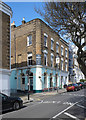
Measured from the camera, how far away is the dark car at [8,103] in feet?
33.4

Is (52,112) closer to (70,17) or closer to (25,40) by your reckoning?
(70,17)

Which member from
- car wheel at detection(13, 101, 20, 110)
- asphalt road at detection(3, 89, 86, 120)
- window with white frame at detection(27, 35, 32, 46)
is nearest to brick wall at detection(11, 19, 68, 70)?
window with white frame at detection(27, 35, 32, 46)

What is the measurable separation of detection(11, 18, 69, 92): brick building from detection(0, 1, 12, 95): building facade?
6.02m

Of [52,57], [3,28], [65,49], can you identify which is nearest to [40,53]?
[52,57]

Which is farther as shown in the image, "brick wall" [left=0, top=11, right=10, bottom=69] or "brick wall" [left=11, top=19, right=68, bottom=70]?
"brick wall" [left=11, top=19, right=68, bottom=70]

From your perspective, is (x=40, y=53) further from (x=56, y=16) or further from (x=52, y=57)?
(x=56, y=16)

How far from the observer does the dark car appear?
33.4 feet

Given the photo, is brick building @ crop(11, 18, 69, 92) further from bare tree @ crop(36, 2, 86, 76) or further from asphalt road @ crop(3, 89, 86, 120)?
bare tree @ crop(36, 2, 86, 76)

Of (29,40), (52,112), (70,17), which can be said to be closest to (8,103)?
(52,112)

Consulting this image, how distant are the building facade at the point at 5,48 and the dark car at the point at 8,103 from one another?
18.0 ft

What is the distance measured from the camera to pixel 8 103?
10664 mm

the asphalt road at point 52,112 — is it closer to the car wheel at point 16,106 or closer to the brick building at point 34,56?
the car wheel at point 16,106

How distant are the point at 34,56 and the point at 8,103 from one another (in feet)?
51.2

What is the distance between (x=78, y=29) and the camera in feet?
27.3
